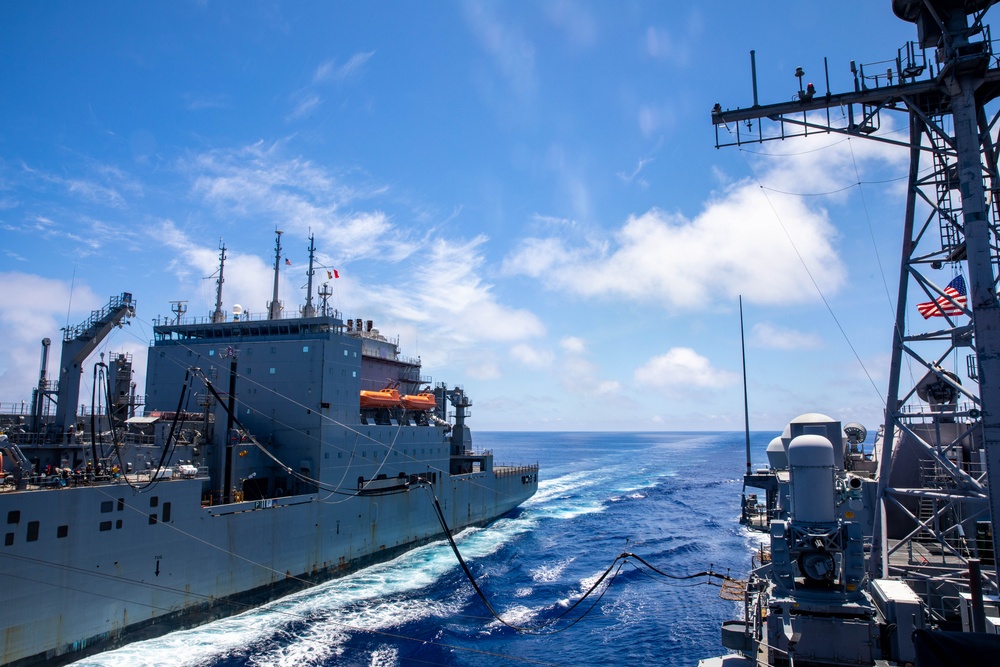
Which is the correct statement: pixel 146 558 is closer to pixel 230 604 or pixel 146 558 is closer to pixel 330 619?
pixel 230 604

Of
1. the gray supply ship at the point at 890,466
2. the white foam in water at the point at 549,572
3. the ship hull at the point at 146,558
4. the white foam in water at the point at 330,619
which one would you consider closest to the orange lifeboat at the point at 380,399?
the ship hull at the point at 146,558

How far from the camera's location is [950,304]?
14.2 metres

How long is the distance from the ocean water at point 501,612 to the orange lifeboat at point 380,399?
9.11 meters

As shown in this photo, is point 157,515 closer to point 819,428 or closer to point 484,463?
point 819,428

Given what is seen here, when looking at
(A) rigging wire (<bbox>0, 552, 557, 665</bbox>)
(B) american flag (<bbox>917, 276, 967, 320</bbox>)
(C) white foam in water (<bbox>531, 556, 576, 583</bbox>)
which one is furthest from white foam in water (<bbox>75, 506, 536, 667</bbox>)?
(B) american flag (<bbox>917, 276, 967, 320</bbox>)

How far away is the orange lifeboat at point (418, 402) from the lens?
38.3 meters

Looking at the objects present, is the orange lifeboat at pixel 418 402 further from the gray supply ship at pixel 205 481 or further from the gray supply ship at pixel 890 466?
the gray supply ship at pixel 890 466

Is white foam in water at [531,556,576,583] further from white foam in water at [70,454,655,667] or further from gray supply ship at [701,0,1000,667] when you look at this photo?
gray supply ship at [701,0,1000,667]

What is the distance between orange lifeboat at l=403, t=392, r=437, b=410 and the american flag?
2830 centimetres

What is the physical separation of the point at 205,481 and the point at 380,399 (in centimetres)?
1191

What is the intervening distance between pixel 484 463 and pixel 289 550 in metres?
23.7

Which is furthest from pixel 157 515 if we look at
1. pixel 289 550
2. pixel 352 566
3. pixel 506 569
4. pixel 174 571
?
pixel 506 569

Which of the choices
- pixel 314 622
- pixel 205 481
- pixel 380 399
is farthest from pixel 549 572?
pixel 205 481

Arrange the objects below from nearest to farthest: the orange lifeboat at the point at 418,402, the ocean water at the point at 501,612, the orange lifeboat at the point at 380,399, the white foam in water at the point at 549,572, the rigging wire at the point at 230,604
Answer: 1. the rigging wire at the point at 230,604
2. the ocean water at the point at 501,612
3. the white foam in water at the point at 549,572
4. the orange lifeboat at the point at 380,399
5. the orange lifeboat at the point at 418,402
